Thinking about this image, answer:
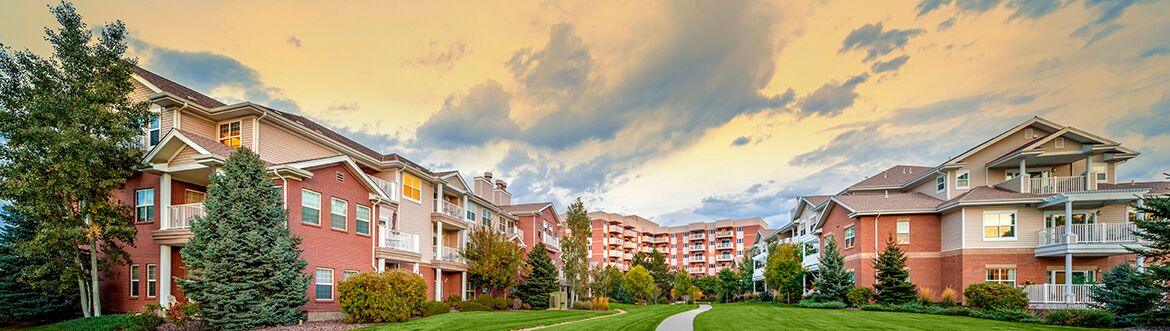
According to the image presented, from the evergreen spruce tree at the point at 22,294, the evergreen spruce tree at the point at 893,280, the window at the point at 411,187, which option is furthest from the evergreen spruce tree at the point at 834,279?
the evergreen spruce tree at the point at 22,294

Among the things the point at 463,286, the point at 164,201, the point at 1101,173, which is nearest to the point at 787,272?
the point at 1101,173

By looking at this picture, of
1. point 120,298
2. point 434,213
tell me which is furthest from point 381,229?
point 120,298

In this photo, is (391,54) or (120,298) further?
(391,54)

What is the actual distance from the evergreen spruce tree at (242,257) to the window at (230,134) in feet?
13.0

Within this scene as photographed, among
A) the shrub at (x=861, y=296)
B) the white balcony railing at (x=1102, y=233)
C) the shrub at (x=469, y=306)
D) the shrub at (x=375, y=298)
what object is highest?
the white balcony railing at (x=1102, y=233)

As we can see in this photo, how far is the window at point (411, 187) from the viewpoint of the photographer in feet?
99.1

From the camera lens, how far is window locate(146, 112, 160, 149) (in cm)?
2205

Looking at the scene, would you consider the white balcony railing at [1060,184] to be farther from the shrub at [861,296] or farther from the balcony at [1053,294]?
the shrub at [861,296]

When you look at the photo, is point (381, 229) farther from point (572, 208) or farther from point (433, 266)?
point (572, 208)

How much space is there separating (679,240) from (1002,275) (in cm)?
8016

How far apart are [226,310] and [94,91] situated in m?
9.47

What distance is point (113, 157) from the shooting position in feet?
67.5

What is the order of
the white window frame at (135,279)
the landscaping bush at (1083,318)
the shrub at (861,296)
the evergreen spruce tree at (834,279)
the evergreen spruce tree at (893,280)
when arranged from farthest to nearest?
the evergreen spruce tree at (834,279) → the shrub at (861,296) → the evergreen spruce tree at (893,280) → the white window frame at (135,279) → the landscaping bush at (1083,318)

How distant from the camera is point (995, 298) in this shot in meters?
24.1
